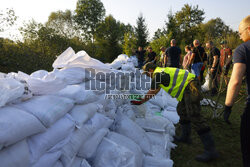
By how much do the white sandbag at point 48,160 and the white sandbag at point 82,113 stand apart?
0.93 ft

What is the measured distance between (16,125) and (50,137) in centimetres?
27

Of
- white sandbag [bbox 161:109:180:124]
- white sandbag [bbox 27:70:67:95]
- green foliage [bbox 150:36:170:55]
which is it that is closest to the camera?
white sandbag [bbox 27:70:67:95]

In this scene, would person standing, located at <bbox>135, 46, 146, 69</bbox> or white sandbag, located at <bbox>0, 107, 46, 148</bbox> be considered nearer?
white sandbag, located at <bbox>0, 107, 46, 148</bbox>

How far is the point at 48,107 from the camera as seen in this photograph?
4.27ft

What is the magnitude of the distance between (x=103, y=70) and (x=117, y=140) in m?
1.00

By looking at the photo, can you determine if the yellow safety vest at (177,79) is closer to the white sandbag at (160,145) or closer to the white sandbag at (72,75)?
the white sandbag at (160,145)

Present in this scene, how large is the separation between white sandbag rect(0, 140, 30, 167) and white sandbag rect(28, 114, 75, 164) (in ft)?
0.20

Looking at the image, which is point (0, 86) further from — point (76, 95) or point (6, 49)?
point (6, 49)

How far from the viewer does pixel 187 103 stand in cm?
213

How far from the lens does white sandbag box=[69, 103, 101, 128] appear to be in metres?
1.47

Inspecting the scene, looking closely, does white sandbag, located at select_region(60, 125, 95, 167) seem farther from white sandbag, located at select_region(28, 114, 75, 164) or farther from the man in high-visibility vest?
the man in high-visibility vest

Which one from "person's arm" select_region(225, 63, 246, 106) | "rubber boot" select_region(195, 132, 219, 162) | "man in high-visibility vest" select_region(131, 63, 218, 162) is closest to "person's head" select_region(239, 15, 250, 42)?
"person's arm" select_region(225, 63, 246, 106)

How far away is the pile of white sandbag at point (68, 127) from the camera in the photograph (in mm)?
1060

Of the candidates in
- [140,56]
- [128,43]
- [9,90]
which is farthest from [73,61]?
[128,43]
